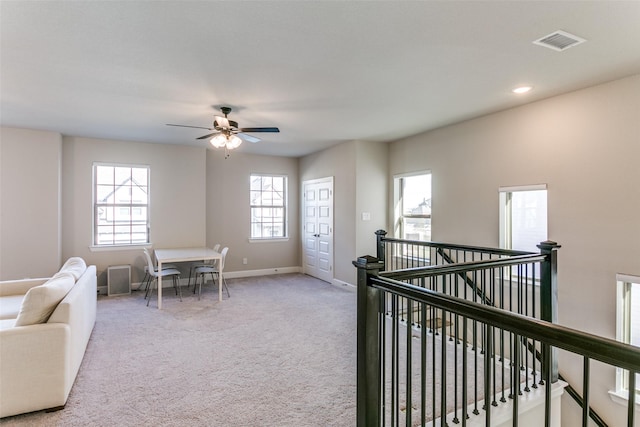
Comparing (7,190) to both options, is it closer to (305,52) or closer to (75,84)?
(75,84)

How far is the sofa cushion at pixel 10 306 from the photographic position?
10.4ft

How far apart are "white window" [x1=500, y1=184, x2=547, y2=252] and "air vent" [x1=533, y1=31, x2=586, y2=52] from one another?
67.1 inches

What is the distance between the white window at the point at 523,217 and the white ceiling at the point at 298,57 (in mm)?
1057

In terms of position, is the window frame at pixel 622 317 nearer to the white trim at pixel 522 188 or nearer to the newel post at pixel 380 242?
the white trim at pixel 522 188

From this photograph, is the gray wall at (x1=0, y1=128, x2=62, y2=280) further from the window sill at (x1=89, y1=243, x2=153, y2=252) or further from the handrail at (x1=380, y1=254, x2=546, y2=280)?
the handrail at (x1=380, y1=254, x2=546, y2=280)

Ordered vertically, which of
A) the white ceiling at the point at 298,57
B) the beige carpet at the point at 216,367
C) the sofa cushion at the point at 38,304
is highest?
the white ceiling at the point at 298,57

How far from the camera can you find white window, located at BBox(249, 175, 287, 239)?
24.5 ft

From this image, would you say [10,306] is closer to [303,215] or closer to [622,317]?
[303,215]

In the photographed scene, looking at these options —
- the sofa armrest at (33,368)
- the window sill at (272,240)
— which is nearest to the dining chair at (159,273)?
the window sill at (272,240)

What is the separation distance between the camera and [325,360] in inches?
128

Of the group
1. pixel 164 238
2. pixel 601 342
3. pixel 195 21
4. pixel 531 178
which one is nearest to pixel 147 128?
pixel 164 238

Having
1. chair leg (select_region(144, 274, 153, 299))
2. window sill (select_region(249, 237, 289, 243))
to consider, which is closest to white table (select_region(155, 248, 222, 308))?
chair leg (select_region(144, 274, 153, 299))

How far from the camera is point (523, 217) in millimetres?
4082

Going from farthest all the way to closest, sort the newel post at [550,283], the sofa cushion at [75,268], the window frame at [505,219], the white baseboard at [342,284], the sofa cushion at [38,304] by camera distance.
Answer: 1. the white baseboard at [342,284]
2. the window frame at [505,219]
3. the sofa cushion at [75,268]
4. the newel post at [550,283]
5. the sofa cushion at [38,304]
